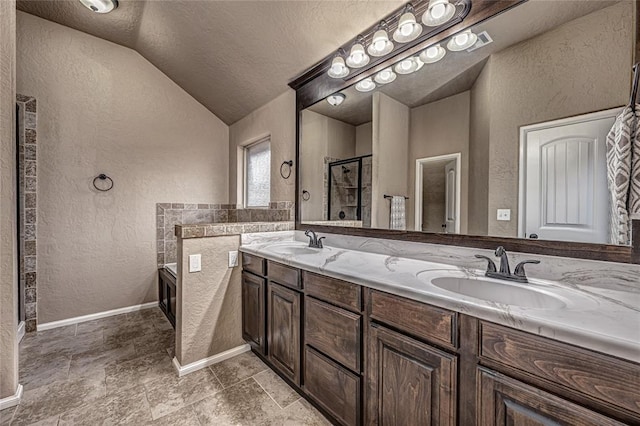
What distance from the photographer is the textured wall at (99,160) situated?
8.70 ft

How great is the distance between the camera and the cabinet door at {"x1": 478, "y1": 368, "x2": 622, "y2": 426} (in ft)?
2.33

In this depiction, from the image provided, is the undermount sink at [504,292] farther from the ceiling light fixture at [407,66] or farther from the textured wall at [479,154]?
the ceiling light fixture at [407,66]

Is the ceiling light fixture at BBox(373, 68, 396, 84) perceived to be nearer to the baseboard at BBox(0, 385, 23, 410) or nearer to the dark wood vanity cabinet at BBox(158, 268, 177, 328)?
the dark wood vanity cabinet at BBox(158, 268, 177, 328)

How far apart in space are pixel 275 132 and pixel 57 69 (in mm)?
2213

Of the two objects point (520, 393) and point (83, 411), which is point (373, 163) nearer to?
point (520, 393)

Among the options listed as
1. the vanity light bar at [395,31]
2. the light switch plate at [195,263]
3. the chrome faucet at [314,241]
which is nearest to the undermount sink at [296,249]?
the chrome faucet at [314,241]

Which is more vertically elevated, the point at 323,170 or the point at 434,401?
the point at 323,170

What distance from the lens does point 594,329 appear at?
0.71 metres

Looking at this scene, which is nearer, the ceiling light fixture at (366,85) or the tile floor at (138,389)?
the tile floor at (138,389)

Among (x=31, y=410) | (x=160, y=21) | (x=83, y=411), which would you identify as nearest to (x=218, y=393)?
(x=83, y=411)

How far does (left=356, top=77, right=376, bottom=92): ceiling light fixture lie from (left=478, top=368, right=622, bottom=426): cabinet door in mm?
1824

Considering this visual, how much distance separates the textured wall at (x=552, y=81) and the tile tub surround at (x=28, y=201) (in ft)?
12.5

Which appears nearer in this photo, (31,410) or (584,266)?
(584,266)

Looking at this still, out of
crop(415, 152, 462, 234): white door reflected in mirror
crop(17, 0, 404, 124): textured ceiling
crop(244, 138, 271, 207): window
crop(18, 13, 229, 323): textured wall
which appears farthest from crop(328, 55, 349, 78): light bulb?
crop(18, 13, 229, 323): textured wall
